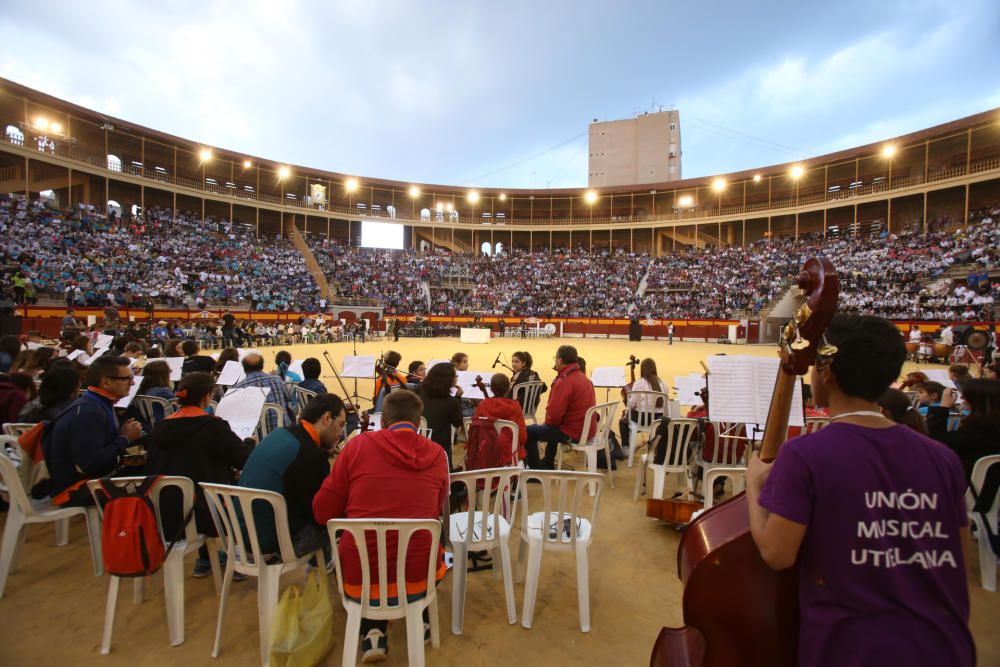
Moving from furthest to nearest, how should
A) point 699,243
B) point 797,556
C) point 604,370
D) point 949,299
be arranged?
point 699,243
point 949,299
point 604,370
point 797,556

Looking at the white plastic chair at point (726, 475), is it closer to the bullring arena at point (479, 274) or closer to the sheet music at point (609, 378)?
the bullring arena at point (479, 274)

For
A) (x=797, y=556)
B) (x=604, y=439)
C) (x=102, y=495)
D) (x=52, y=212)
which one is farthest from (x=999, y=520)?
(x=52, y=212)

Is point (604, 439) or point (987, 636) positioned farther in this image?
point (604, 439)

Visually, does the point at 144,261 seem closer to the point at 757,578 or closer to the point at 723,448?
the point at 723,448

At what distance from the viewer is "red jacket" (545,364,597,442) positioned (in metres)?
5.16

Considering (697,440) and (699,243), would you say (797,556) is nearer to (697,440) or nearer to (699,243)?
(697,440)

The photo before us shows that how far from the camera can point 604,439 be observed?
18.1ft

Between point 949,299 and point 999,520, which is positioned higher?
point 949,299

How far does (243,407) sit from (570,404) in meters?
3.27

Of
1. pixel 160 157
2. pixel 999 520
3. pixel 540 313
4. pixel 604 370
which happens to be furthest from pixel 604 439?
pixel 160 157

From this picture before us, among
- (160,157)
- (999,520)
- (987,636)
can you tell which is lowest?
(987,636)

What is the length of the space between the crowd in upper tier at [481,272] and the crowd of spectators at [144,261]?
3.3 inches

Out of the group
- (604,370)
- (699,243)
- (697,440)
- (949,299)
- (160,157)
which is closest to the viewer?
(697,440)

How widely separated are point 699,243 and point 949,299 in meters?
20.6
